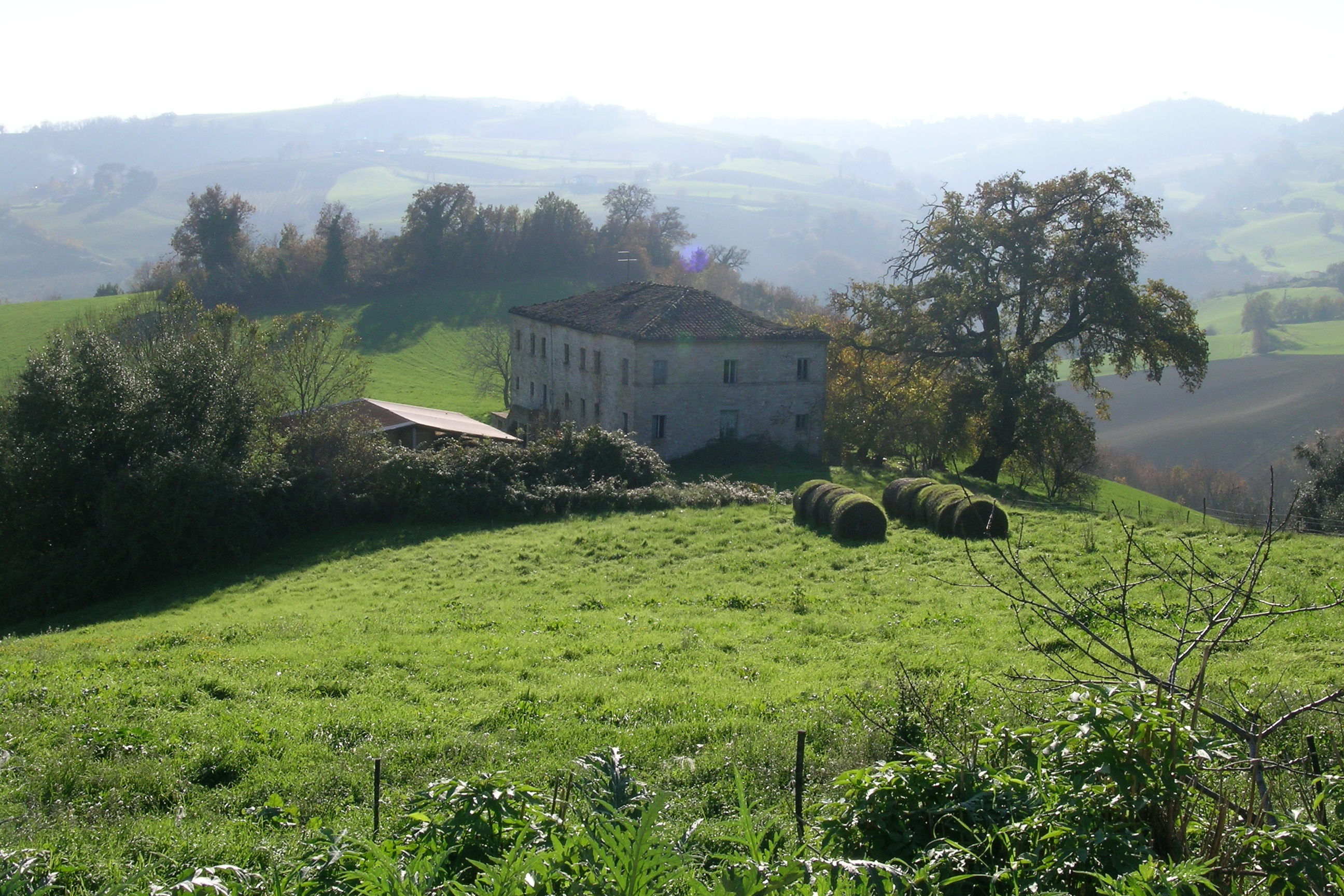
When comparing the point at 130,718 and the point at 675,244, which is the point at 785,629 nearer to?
the point at 130,718

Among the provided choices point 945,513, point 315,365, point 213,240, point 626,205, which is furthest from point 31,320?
point 945,513

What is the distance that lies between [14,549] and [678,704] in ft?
79.0

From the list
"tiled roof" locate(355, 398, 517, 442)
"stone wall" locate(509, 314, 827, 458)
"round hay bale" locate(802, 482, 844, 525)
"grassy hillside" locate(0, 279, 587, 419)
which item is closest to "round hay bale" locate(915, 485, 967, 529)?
"round hay bale" locate(802, 482, 844, 525)

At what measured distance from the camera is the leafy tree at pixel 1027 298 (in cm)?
4112

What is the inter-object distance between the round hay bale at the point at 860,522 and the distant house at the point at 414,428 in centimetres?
1831

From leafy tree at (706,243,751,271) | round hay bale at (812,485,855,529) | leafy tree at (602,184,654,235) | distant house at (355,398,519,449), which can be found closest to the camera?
round hay bale at (812,485,855,529)

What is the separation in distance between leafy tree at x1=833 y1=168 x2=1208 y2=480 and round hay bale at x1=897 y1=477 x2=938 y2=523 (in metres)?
15.8

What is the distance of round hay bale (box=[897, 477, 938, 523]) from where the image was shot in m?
27.2

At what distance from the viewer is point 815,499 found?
27.3 m

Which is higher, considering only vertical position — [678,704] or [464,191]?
[464,191]

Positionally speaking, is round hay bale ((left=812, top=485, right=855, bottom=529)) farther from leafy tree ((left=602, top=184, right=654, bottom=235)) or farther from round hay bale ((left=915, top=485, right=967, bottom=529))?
leafy tree ((left=602, top=184, right=654, bottom=235))

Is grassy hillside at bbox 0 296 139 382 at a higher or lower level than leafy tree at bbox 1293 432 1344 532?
higher

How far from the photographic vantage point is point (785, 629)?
51.5ft

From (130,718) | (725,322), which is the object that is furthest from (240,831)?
(725,322)
